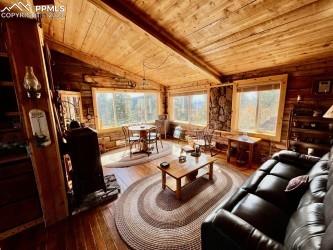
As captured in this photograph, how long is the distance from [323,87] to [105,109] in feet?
18.2

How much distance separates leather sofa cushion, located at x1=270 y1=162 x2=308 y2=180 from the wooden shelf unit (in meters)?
1.11

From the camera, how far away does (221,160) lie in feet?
13.1

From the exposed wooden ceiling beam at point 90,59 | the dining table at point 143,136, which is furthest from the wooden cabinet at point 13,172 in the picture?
the dining table at point 143,136

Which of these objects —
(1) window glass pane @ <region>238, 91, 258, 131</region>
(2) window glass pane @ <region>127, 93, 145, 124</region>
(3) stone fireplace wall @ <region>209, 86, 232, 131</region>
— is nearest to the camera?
(1) window glass pane @ <region>238, 91, 258, 131</region>

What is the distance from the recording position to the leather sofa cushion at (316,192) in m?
1.26

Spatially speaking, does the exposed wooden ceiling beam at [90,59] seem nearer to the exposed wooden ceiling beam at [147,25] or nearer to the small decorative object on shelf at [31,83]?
the exposed wooden ceiling beam at [147,25]

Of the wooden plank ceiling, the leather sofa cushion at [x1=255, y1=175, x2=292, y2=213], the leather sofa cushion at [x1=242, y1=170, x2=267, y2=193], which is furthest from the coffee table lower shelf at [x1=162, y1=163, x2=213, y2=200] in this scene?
the wooden plank ceiling

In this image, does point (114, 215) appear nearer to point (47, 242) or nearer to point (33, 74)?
point (47, 242)

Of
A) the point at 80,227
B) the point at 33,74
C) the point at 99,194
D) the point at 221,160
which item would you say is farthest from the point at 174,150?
the point at 33,74

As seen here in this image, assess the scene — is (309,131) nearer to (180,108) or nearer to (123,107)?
(180,108)

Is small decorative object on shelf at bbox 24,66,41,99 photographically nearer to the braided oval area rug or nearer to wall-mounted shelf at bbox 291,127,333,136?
the braided oval area rug

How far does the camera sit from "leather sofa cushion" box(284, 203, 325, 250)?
2.67 ft

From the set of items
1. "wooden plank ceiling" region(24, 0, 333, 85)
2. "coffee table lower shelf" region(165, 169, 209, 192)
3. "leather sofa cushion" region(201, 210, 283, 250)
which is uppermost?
"wooden plank ceiling" region(24, 0, 333, 85)

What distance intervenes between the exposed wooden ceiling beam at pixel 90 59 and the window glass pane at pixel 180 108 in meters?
1.71
